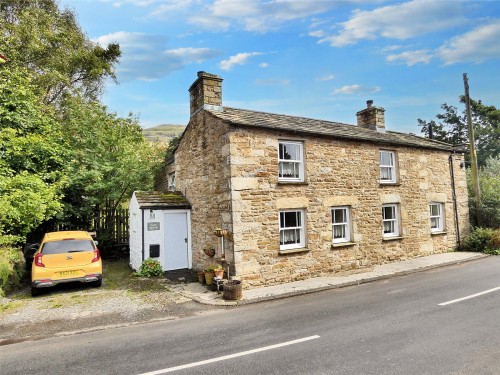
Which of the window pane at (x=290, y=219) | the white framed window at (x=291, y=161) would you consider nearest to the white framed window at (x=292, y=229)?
the window pane at (x=290, y=219)

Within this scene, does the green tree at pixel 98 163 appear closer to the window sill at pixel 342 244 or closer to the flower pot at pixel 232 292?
the flower pot at pixel 232 292

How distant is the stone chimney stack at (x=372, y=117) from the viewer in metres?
17.1

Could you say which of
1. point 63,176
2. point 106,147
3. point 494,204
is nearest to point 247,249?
point 63,176

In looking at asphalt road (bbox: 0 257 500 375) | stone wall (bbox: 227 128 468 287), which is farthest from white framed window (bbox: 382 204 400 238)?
asphalt road (bbox: 0 257 500 375)

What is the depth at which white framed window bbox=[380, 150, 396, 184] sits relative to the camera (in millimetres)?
14289

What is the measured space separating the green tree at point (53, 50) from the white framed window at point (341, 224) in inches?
669

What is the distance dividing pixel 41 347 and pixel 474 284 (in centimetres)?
1171

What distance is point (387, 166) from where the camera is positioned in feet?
46.9

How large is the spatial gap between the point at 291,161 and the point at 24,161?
11.3 metres

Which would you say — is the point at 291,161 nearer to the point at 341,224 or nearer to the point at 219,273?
the point at 341,224

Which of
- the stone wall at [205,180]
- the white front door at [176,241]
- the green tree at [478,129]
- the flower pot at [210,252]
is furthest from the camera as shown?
the green tree at [478,129]

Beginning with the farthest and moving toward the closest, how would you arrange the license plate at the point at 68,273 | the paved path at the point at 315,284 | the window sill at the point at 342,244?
the window sill at the point at 342,244 < the license plate at the point at 68,273 < the paved path at the point at 315,284

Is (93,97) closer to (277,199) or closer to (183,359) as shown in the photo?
(277,199)

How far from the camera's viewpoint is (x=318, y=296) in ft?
29.9
